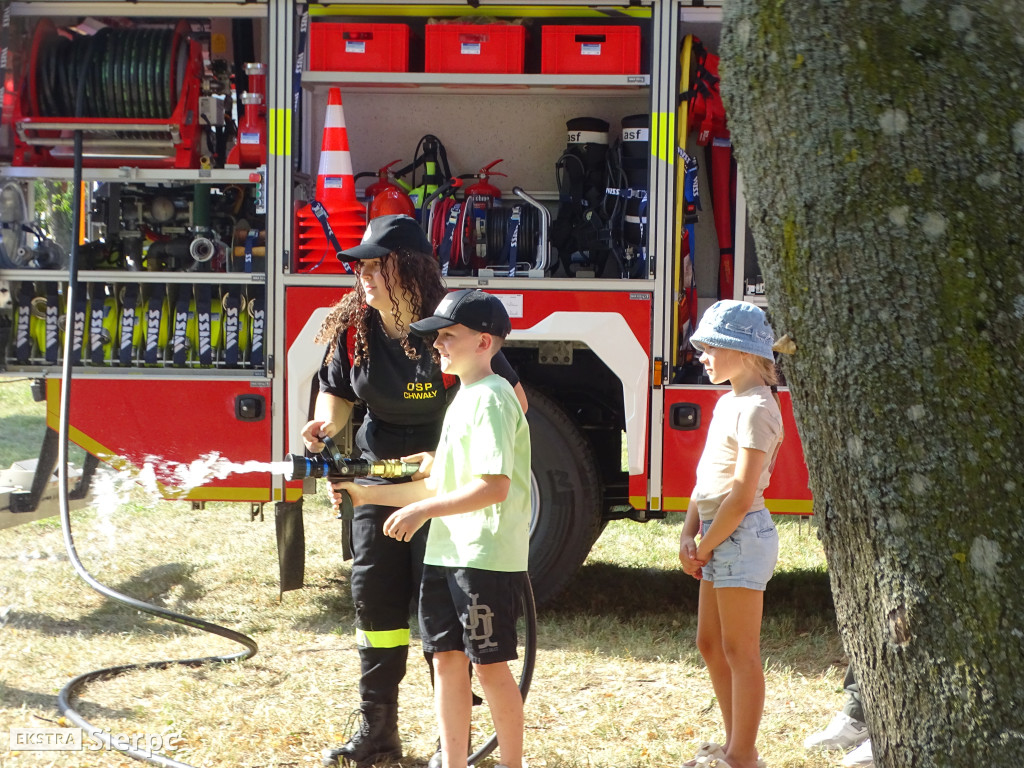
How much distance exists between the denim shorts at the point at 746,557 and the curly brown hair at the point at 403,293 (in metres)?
0.99

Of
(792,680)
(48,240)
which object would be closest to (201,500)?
(48,240)

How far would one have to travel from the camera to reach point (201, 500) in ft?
17.2

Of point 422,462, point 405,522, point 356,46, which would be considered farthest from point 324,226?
point 405,522

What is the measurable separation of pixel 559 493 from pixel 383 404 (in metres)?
1.88

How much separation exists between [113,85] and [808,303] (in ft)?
14.0

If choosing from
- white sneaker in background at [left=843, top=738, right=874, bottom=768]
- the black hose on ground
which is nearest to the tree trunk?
white sneaker in background at [left=843, top=738, right=874, bottom=768]

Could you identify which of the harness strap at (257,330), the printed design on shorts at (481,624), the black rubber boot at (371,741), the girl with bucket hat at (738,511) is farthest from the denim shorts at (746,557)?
the harness strap at (257,330)

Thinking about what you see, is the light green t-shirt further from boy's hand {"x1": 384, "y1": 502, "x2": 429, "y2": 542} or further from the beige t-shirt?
the beige t-shirt

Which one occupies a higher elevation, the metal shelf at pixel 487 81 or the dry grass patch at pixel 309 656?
the metal shelf at pixel 487 81

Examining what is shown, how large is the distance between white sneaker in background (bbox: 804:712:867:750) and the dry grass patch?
0.25 feet

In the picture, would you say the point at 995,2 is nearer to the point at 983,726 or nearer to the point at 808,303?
the point at 808,303

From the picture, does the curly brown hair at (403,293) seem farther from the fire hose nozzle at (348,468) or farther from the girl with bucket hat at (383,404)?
the fire hose nozzle at (348,468)

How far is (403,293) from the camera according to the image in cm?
337

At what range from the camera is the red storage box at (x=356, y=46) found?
509cm
